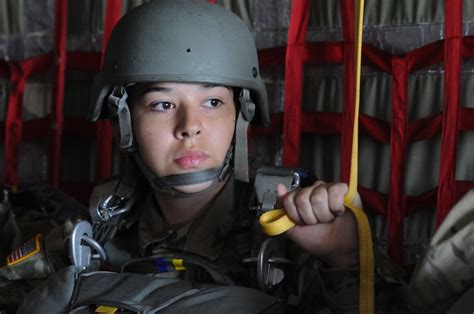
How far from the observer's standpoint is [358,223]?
1150 mm

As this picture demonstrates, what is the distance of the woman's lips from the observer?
1458mm

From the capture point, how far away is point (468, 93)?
172 centimetres

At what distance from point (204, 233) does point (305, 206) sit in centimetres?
43

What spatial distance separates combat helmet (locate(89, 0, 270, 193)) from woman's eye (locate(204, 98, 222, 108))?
4 centimetres

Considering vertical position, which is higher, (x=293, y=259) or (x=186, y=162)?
(x=186, y=162)

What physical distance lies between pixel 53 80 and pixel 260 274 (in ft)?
4.20

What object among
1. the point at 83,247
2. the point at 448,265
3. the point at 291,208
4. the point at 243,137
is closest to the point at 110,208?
the point at 83,247

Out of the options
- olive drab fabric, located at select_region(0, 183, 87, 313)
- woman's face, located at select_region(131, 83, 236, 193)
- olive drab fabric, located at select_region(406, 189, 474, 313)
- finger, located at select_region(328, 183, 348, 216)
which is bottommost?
olive drab fabric, located at select_region(0, 183, 87, 313)

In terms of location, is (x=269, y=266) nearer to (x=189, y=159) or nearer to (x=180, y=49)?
(x=189, y=159)

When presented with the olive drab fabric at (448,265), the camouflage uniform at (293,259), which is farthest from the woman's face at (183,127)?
the olive drab fabric at (448,265)

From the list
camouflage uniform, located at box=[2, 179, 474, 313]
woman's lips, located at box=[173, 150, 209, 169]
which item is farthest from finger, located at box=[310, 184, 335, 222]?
woman's lips, located at box=[173, 150, 209, 169]

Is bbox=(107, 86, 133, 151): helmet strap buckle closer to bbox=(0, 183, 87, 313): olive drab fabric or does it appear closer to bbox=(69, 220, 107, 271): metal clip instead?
bbox=(69, 220, 107, 271): metal clip

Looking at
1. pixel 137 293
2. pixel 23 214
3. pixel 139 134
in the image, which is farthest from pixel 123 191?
pixel 23 214

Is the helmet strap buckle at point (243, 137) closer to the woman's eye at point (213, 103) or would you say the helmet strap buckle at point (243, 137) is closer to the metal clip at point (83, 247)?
the woman's eye at point (213, 103)
